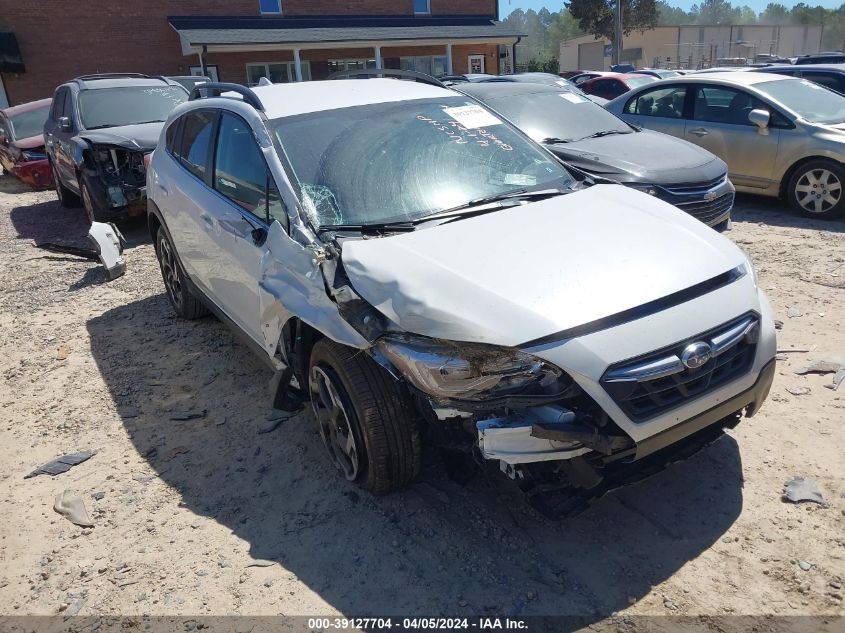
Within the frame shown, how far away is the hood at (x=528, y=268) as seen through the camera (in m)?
2.56

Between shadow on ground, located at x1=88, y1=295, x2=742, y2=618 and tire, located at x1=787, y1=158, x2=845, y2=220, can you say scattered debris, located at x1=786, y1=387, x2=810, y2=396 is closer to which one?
shadow on ground, located at x1=88, y1=295, x2=742, y2=618

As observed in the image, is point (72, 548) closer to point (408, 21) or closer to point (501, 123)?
point (501, 123)

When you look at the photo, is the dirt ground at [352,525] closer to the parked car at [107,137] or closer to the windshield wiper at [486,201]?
the windshield wiper at [486,201]

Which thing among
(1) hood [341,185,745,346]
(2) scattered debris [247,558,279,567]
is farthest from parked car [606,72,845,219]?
(2) scattered debris [247,558,279,567]

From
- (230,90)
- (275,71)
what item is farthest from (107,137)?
(275,71)

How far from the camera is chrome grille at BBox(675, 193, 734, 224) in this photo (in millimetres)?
6117

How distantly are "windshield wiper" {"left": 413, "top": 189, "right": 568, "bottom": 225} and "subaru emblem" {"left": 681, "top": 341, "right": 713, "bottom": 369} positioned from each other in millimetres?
1265

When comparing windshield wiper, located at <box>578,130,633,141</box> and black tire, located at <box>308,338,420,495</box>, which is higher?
windshield wiper, located at <box>578,130,633,141</box>

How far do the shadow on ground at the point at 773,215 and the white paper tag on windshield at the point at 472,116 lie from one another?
4.08 metres

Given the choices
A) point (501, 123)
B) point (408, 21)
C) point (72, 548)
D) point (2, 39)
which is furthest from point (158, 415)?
point (408, 21)

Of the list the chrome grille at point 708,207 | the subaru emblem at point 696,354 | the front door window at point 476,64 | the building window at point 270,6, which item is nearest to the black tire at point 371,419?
the subaru emblem at point 696,354

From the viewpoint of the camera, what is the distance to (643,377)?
2.48 metres

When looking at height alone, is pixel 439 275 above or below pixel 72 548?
above

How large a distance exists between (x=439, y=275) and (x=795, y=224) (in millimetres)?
6246
